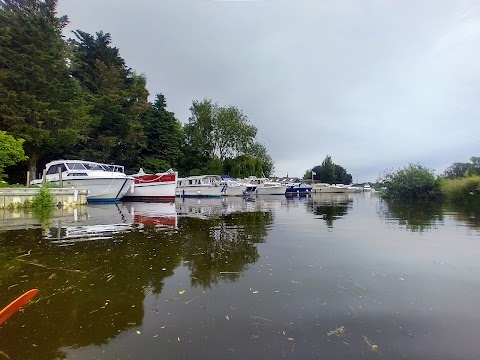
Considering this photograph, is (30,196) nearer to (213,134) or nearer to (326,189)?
(213,134)

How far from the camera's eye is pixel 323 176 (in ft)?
318

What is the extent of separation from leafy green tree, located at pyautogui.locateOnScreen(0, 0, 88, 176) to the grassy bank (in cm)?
3173

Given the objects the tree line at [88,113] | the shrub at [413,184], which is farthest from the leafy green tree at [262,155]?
the shrub at [413,184]

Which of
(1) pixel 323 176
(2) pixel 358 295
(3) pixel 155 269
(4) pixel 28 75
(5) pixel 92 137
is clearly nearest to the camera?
(2) pixel 358 295

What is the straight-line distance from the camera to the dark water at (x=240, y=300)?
247 cm

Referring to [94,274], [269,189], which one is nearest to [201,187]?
[269,189]

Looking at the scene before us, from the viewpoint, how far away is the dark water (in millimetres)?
2473

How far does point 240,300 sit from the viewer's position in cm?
346

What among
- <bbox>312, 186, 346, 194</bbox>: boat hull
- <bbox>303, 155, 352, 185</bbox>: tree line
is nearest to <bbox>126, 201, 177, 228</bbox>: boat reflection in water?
<bbox>312, 186, 346, 194</bbox>: boat hull

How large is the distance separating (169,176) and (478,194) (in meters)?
24.5

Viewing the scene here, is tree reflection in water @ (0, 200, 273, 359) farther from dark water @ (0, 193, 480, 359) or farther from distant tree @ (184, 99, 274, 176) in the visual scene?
distant tree @ (184, 99, 274, 176)

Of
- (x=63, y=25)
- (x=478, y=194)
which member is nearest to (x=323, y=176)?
(x=478, y=194)

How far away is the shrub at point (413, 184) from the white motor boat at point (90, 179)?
28.3 meters

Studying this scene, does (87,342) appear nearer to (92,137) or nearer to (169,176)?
(169,176)
